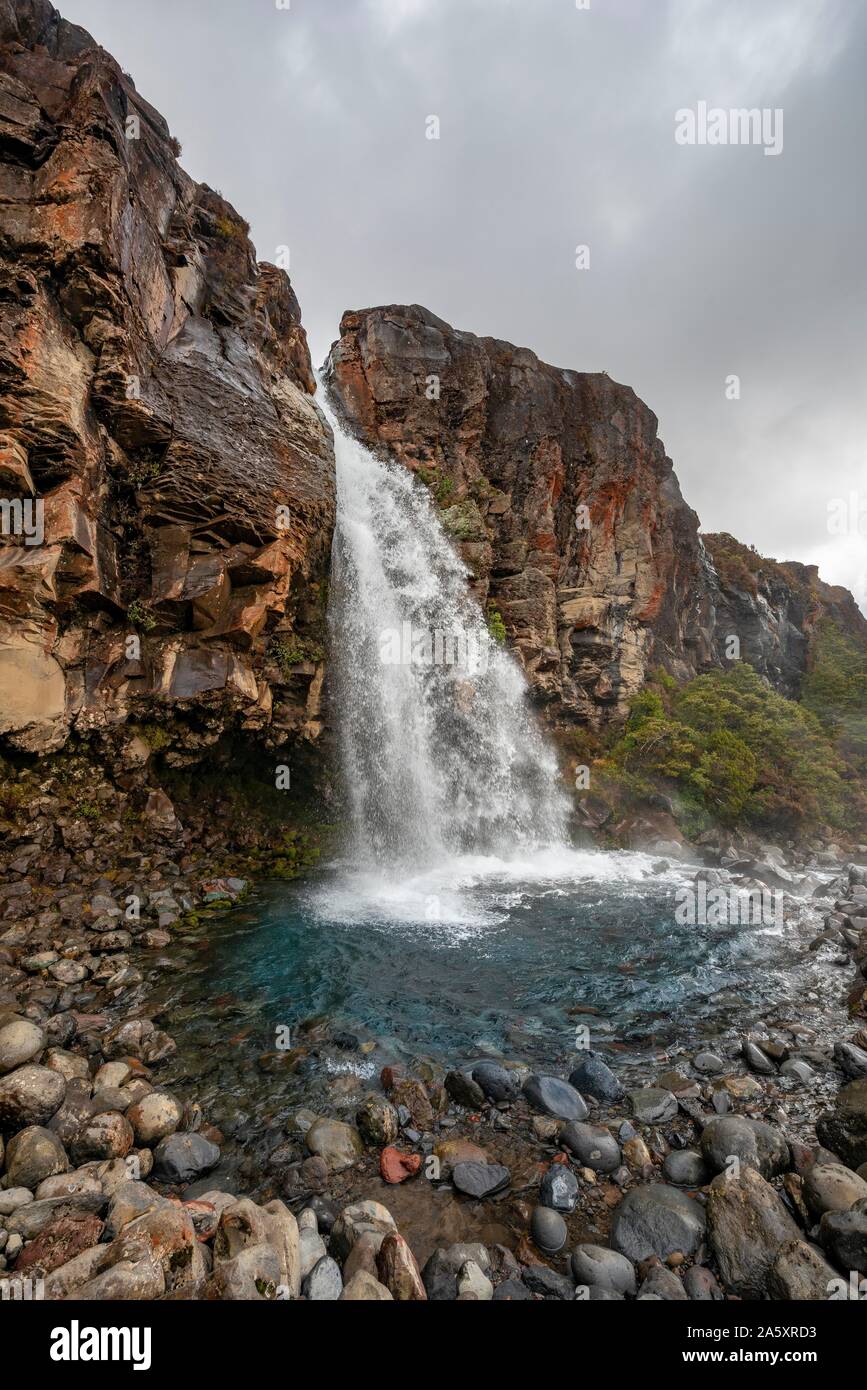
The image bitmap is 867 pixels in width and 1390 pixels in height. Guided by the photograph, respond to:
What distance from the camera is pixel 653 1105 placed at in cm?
503

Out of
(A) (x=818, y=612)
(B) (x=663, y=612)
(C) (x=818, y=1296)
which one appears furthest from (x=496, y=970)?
(A) (x=818, y=612)

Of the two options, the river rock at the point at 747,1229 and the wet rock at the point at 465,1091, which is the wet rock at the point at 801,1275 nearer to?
the river rock at the point at 747,1229

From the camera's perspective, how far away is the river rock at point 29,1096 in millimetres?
4441

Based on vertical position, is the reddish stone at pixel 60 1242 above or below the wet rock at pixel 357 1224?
above

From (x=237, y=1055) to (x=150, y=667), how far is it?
301 inches

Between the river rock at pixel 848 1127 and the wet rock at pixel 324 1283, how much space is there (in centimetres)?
399

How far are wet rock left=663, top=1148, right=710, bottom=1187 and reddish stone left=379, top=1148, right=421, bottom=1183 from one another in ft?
6.69

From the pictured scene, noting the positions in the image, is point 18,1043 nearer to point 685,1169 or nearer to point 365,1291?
point 365,1291

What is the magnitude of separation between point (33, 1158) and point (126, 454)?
37.0 feet

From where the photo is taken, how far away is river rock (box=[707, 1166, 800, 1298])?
10.8ft

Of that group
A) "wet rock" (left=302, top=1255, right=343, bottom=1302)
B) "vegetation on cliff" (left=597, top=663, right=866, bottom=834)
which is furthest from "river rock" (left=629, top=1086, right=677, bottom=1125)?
"vegetation on cliff" (left=597, top=663, right=866, bottom=834)

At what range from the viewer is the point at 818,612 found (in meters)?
48.0

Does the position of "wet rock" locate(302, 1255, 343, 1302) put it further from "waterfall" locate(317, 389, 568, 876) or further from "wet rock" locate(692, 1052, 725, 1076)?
"waterfall" locate(317, 389, 568, 876)
